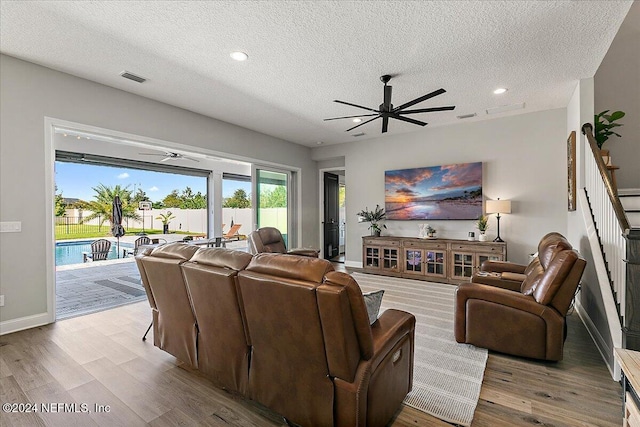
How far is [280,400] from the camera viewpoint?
173 cm

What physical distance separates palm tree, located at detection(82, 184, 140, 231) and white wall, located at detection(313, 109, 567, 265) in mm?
7706

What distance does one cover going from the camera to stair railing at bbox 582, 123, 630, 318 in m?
2.22

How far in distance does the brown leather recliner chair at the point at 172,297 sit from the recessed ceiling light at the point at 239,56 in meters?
2.01

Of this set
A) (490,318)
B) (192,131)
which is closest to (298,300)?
(490,318)

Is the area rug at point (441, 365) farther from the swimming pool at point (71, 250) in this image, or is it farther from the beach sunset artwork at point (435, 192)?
the swimming pool at point (71, 250)

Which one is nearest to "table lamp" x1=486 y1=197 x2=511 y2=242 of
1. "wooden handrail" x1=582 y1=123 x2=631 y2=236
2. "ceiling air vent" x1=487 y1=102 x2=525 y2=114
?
"ceiling air vent" x1=487 y1=102 x2=525 y2=114

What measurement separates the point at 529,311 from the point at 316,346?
2061 mm

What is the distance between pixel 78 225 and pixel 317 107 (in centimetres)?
821

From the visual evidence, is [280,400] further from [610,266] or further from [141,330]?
[610,266]

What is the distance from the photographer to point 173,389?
2137mm

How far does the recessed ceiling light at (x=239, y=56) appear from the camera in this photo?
3.02 meters

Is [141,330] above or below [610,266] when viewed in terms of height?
below

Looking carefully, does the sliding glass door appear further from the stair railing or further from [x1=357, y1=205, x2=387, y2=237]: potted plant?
the stair railing

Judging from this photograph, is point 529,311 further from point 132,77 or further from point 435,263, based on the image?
point 132,77
